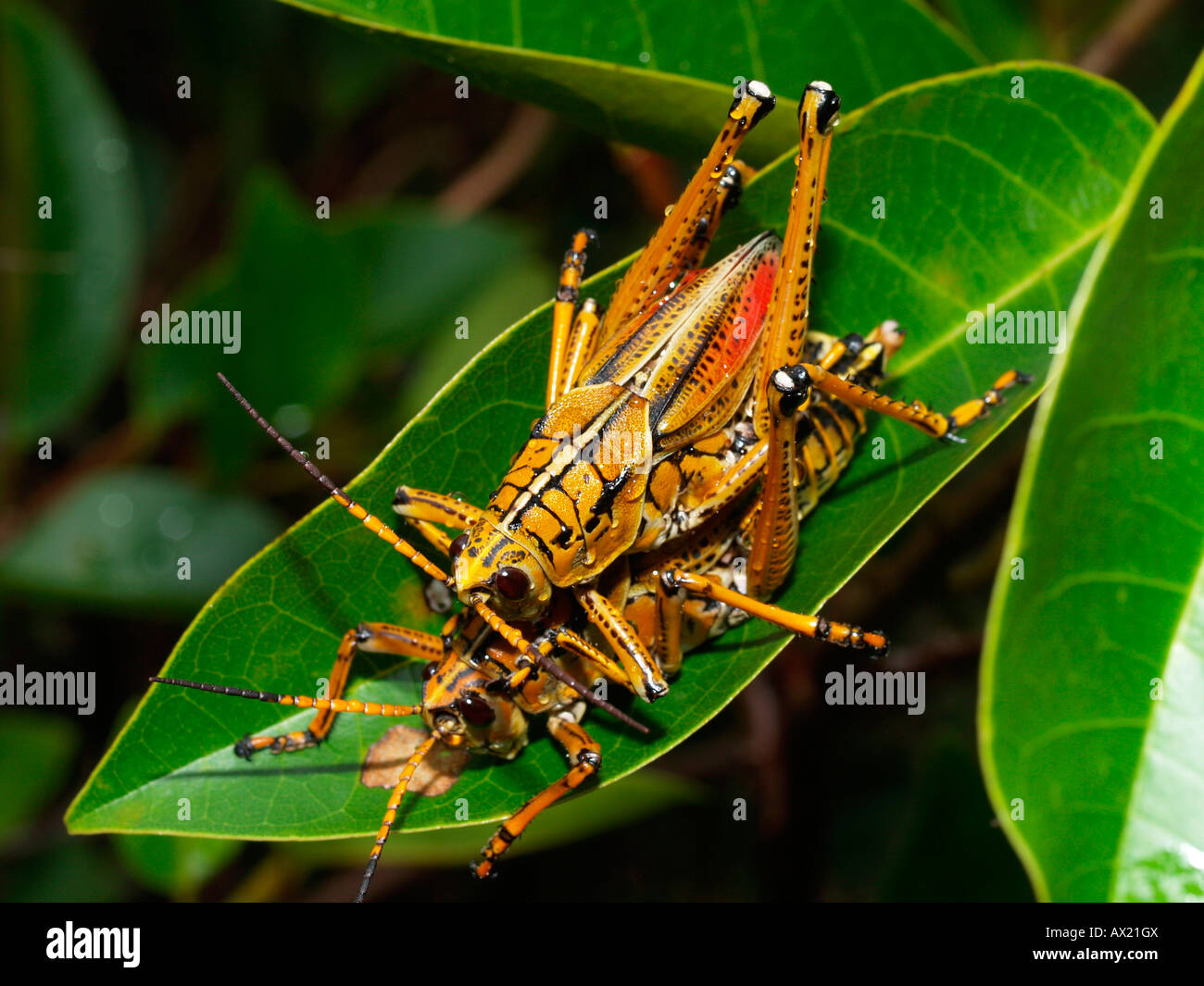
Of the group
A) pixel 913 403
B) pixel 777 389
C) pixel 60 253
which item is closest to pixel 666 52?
pixel 777 389

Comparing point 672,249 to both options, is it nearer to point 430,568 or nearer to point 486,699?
point 430,568

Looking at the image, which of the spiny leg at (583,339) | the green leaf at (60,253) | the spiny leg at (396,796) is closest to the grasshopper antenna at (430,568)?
the spiny leg at (396,796)

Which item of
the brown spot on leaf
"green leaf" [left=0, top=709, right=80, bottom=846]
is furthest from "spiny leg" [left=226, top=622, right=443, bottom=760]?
"green leaf" [left=0, top=709, right=80, bottom=846]

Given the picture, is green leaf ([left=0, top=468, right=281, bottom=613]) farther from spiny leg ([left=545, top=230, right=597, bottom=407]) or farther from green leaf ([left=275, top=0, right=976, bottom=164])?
green leaf ([left=275, top=0, right=976, bottom=164])

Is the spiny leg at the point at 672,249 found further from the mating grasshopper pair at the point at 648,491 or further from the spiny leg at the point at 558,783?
the spiny leg at the point at 558,783

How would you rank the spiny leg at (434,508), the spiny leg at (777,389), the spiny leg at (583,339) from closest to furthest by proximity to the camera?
the spiny leg at (777,389) → the spiny leg at (434,508) → the spiny leg at (583,339)

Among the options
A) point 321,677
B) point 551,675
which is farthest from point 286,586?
point 551,675
